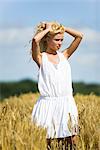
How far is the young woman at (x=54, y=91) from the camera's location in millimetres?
3955

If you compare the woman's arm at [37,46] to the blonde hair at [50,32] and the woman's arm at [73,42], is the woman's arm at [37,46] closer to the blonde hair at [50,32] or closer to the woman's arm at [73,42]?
the blonde hair at [50,32]

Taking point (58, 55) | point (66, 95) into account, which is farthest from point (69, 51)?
point (66, 95)

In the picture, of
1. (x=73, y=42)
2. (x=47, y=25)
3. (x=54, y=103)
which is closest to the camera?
(x=54, y=103)

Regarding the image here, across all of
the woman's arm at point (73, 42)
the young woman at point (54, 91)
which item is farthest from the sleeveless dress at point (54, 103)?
the woman's arm at point (73, 42)

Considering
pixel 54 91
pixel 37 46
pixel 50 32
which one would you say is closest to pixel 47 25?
pixel 50 32

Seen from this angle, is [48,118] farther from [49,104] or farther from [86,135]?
[86,135]

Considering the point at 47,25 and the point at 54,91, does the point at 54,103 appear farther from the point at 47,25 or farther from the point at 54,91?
the point at 47,25

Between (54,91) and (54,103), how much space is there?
0.29 ft

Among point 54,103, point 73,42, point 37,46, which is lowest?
point 54,103

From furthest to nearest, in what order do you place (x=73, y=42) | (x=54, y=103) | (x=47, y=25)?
1. (x=73, y=42)
2. (x=47, y=25)
3. (x=54, y=103)

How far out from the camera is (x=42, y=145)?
348 cm

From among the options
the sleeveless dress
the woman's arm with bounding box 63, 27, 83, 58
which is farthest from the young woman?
the woman's arm with bounding box 63, 27, 83, 58

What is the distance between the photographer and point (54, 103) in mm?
3982

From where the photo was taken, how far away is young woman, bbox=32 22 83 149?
3955 mm
